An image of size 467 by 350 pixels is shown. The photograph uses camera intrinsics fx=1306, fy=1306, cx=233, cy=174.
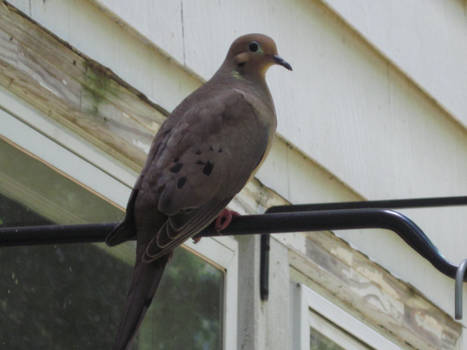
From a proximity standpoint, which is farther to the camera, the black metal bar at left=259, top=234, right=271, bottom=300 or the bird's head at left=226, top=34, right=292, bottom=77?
the black metal bar at left=259, top=234, right=271, bottom=300

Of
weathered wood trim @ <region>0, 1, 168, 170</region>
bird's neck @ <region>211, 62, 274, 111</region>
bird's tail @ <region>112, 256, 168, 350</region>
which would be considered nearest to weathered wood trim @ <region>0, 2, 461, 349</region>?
weathered wood trim @ <region>0, 1, 168, 170</region>

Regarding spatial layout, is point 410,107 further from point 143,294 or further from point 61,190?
point 143,294

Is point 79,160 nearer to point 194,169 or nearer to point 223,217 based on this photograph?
point 194,169

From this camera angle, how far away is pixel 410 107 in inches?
252

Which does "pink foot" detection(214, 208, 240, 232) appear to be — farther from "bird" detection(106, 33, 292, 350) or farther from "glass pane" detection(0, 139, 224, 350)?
"glass pane" detection(0, 139, 224, 350)

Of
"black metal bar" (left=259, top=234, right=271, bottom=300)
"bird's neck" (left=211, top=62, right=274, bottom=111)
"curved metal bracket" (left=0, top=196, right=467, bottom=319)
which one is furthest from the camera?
"black metal bar" (left=259, top=234, right=271, bottom=300)

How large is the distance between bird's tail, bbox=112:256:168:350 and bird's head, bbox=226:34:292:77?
47.1 inches

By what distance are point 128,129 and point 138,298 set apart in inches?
59.5

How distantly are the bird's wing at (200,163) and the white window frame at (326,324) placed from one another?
142cm

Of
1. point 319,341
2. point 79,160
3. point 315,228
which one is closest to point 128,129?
point 79,160

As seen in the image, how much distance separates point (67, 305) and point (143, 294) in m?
1.10

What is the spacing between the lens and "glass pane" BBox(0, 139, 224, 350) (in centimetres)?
410

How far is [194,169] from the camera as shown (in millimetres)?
3682

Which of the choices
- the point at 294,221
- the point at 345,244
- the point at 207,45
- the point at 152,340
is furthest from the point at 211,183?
the point at 345,244
